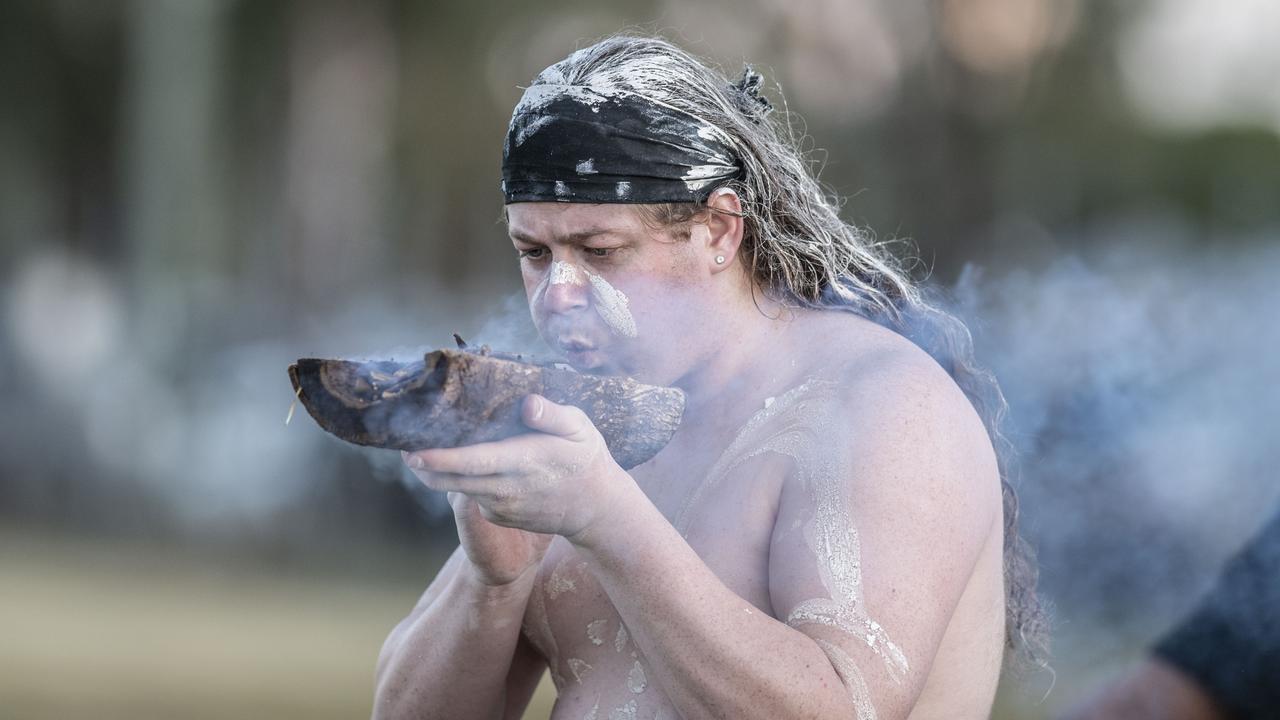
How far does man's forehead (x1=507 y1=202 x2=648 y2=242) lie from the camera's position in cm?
222

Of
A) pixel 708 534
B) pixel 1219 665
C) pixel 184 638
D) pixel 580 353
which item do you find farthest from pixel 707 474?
pixel 184 638

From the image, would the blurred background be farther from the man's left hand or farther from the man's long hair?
the man's left hand

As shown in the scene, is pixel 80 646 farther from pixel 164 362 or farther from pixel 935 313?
pixel 935 313

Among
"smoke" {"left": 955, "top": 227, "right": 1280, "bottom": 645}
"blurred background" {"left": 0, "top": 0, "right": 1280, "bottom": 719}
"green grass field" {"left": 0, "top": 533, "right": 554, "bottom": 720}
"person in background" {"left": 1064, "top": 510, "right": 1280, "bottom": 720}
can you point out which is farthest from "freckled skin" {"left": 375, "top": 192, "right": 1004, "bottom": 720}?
"green grass field" {"left": 0, "top": 533, "right": 554, "bottom": 720}

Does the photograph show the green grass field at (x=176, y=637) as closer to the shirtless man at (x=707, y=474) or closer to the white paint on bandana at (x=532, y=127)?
the shirtless man at (x=707, y=474)

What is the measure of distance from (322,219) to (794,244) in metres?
8.97

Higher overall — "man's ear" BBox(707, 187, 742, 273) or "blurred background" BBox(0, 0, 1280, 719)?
"man's ear" BBox(707, 187, 742, 273)

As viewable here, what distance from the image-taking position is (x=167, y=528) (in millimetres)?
10523

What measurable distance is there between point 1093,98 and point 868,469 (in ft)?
29.0

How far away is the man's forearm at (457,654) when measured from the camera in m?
2.31

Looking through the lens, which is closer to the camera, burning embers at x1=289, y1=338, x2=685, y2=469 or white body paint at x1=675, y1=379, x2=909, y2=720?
burning embers at x1=289, y1=338, x2=685, y2=469

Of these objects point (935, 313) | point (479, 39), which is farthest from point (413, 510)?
point (935, 313)

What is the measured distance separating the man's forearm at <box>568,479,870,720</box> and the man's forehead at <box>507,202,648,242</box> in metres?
0.61

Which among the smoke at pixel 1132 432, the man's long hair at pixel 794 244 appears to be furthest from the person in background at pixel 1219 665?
the smoke at pixel 1132 432
